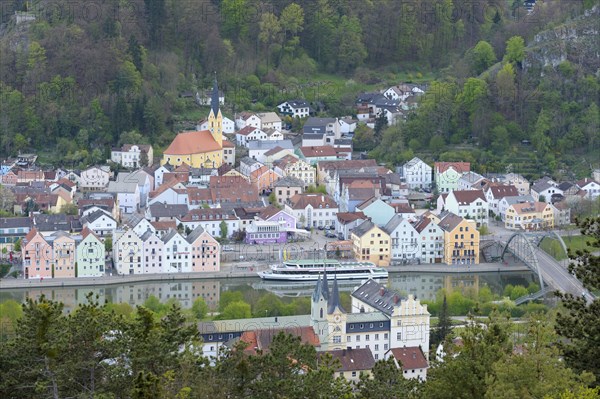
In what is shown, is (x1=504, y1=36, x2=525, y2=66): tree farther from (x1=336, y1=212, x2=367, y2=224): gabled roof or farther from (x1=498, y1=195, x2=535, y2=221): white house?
(x1=336, y1=212, x2=367, y2=224): gabled roof

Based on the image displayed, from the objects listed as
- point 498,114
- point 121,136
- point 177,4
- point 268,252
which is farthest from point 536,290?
point 177,4

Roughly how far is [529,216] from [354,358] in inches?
427

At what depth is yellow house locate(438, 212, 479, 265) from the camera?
904 inches

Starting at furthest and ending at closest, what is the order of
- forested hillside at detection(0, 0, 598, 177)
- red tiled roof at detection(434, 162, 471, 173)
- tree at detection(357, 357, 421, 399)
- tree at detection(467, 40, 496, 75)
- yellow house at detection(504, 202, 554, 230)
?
tree at detection(467, 40, 496, 75) → forested hillside at detection(0, 0, 598, 177) → red tiled roof at detection(434, 162, 471, 173) → yellow house at detection(504, 202, 554, 230) → tree at detection(357, 357, 421, 399)

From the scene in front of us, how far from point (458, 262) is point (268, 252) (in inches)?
139

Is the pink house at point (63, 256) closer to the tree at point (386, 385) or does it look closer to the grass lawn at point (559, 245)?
the grass lawn at point (559, 245)

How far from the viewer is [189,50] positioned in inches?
1425

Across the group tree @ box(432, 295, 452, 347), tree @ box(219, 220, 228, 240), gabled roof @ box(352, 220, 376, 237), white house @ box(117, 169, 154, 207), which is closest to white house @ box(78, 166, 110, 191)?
white house @ box(117, 169, 154, 207)

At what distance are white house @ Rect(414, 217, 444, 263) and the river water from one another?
0.68 metres

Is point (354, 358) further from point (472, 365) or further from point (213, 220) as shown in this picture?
point (213, 220)

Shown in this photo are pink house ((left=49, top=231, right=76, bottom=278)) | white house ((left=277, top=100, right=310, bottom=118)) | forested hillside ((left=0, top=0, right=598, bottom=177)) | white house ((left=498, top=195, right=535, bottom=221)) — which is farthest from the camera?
white house ((left=277, top=100, right=310, bottom=118))

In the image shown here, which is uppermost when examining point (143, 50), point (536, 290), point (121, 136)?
point (143, 50)

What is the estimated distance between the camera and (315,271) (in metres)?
21.7

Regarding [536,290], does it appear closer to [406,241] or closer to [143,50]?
[406,241]
